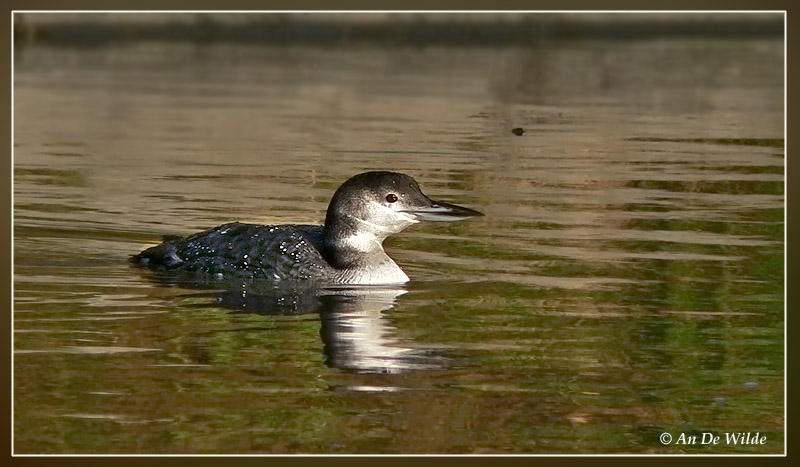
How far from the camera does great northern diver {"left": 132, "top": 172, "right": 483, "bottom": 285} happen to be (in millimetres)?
9945

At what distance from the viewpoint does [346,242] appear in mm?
10047

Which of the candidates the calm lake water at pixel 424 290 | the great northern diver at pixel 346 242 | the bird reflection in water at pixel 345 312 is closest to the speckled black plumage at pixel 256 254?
the great northern diver at pixel 346 242

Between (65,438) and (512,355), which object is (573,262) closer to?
(512,355)

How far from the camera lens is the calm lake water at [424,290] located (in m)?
7.25

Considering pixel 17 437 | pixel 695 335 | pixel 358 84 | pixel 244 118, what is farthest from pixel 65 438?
pixel 358 84

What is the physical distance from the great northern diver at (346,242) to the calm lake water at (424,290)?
12.7 inches

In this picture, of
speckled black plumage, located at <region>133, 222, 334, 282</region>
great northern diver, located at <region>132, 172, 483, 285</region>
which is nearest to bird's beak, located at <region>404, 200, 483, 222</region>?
great northern diver, located at <region>132, 172, 483, 285</region>

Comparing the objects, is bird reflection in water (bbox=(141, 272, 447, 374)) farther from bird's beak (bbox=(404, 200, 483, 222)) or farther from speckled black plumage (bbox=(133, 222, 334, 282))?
bird's beak (bbox=(404, 200, 483, 222))

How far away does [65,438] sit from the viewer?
6.99m

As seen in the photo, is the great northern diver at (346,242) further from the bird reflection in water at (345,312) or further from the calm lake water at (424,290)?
the calm lake water at (424,290)

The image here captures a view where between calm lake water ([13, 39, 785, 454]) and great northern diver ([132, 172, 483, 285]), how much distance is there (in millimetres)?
323

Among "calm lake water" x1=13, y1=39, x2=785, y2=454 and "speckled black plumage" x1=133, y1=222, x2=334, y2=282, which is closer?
"calm lake water" x1=13, y1=39, x2=785, y2=454

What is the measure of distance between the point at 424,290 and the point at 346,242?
0.62 m

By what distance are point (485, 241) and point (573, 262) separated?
2.89ft
